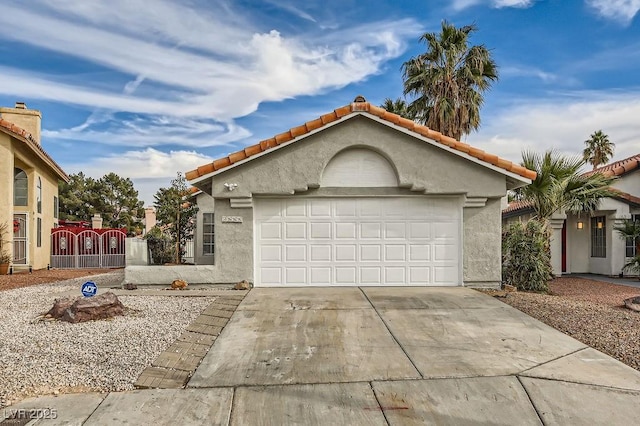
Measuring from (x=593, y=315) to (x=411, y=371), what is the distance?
5082mm

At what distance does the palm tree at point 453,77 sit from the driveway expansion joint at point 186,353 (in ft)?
49.0

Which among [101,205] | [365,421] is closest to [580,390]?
[365,421]

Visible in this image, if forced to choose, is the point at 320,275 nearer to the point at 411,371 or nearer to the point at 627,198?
the point at 411,371

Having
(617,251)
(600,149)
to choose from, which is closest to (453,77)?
(617,251)

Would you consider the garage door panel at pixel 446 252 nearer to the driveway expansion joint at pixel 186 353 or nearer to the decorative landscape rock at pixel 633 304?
the decorative landscape rock at pixel 633 304

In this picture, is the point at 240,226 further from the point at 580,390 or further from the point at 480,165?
the point at 580,390

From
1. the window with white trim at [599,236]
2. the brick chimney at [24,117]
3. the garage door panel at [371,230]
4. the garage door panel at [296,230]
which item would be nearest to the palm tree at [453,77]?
the window with white trim at [599,236]

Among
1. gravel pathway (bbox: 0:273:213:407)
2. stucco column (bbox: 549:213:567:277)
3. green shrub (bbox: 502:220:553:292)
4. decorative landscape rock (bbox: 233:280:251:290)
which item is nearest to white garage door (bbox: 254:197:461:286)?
decorative landscape rock (bbox: 233:280:251:290)

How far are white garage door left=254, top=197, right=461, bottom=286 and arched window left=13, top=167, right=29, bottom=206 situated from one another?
12.8 metres

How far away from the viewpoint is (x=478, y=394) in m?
4.18

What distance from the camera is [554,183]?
481 inches

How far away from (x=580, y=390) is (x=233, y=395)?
3.71 metres

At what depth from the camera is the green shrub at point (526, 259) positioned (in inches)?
407

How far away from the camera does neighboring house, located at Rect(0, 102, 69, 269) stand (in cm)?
1534
